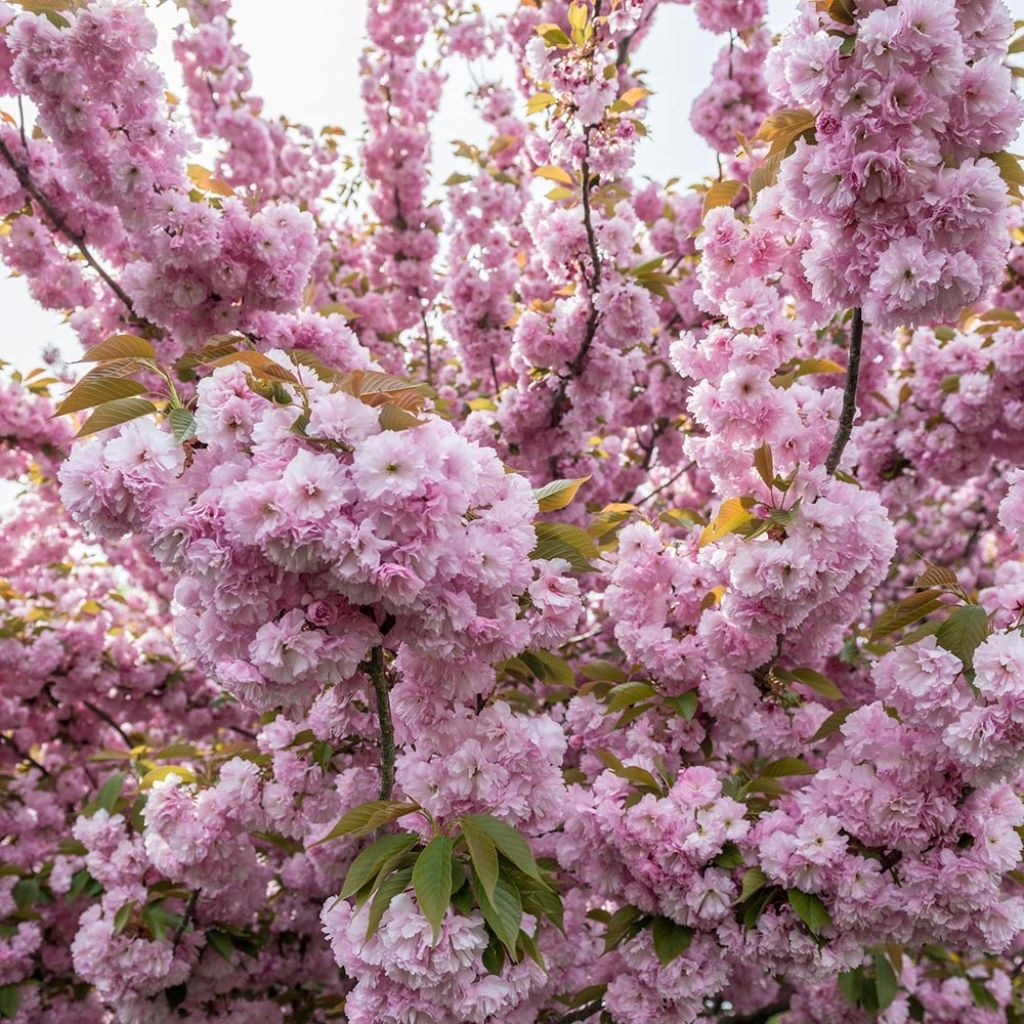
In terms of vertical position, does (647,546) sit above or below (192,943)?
above

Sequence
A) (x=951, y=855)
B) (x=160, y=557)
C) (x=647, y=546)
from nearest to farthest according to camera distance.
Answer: (x=160, y=557) → (x=951, y=855) → (x=647, y=546)

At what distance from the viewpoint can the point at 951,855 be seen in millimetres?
1928

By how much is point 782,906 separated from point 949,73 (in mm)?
1980

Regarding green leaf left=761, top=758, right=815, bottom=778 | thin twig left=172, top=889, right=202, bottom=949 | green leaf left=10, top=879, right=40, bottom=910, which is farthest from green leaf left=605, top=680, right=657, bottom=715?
green leaf left=10, top=879, right=40, bottom=910

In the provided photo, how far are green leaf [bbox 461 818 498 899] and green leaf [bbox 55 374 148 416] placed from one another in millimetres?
1088

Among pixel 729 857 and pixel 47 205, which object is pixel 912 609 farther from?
pixel 47 205

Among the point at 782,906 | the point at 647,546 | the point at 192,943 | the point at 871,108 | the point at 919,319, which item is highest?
the point at 871,108

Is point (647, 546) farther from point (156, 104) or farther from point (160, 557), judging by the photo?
point (156, 104)

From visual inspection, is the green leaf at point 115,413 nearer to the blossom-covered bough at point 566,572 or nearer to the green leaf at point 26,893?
the blossom-covered bough at point 566,572

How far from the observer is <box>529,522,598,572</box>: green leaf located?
180cm

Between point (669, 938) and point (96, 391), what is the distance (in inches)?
76.0

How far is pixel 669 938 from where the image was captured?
6.84ft

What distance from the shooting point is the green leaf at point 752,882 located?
1952 mm

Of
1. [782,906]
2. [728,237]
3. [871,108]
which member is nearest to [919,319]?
[871,108]
